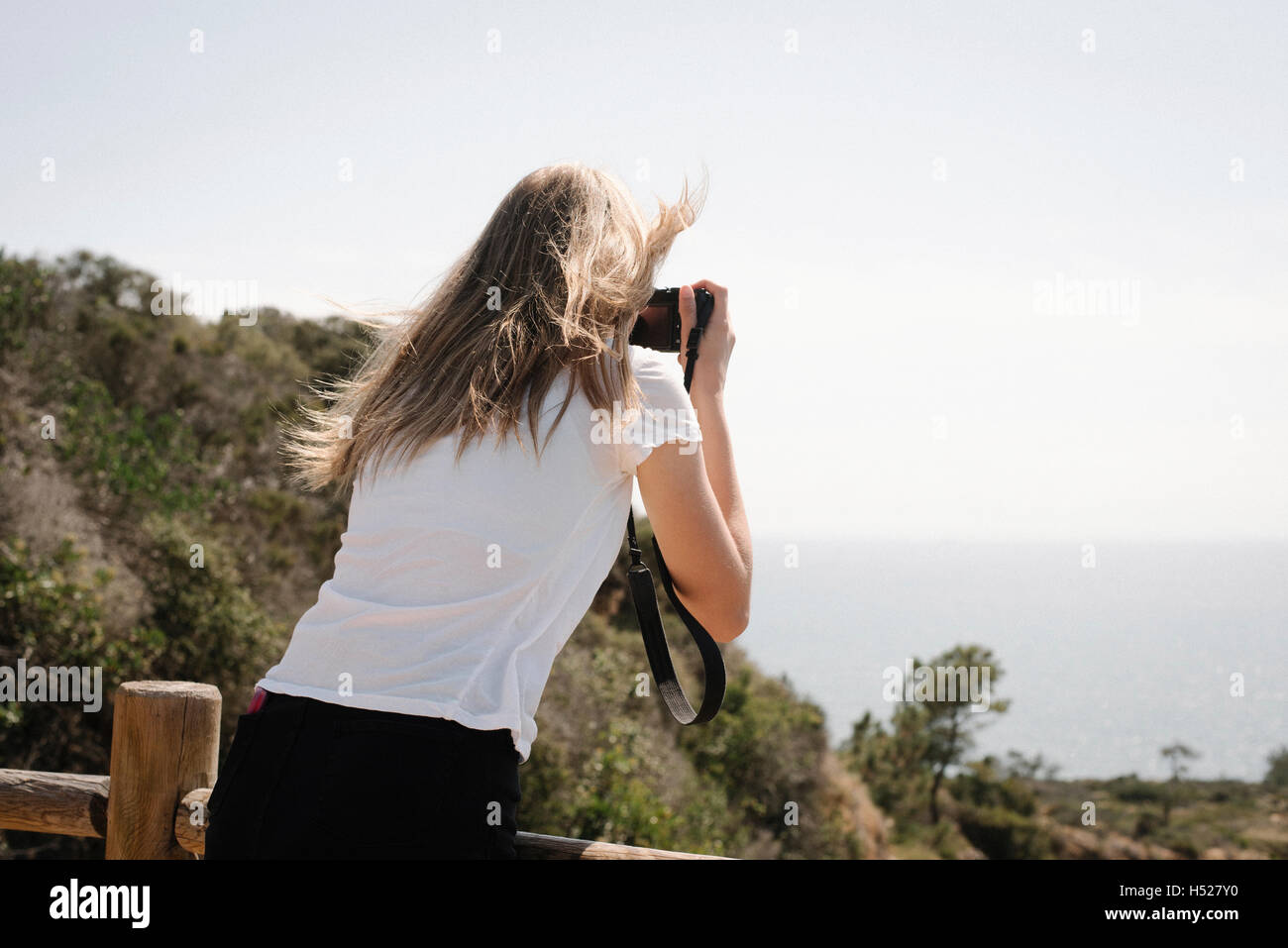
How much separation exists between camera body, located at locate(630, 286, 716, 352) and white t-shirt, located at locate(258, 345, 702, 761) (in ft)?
1.11

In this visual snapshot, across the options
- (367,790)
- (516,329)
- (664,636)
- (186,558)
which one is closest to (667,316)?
(516,329)

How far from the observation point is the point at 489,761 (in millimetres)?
1117

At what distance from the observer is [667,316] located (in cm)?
160

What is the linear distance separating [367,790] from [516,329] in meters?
0.66

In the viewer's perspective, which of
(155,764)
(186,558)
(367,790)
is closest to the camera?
(367,790)

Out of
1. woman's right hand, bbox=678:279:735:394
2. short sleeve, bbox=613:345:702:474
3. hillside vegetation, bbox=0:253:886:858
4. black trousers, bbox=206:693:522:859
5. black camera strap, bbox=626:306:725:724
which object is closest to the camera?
black trousers, bbox=206:693:522:859

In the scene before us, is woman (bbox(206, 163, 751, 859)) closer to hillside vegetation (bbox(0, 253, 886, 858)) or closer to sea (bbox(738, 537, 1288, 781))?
hillside vegetation (bbox(0, 253, 886, 858))

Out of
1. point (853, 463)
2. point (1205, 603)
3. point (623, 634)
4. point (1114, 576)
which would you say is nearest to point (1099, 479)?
point (1114, 576)

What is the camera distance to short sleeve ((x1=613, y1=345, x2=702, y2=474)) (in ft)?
4.01

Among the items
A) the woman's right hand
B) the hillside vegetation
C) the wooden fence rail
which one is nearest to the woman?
the woman's right hand

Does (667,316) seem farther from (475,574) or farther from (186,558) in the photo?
(186,558)

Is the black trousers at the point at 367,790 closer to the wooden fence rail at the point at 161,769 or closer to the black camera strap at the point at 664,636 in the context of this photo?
the black camera strap at the point at 664,636

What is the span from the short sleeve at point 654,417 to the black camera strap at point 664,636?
163 mm
